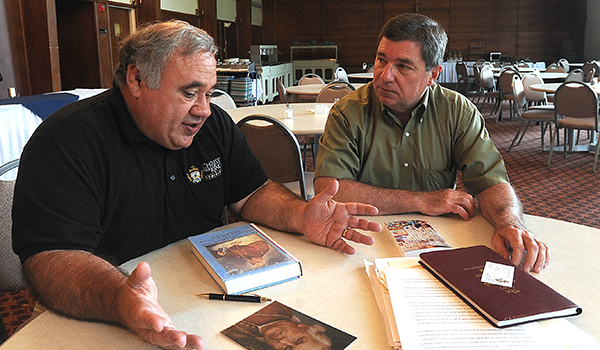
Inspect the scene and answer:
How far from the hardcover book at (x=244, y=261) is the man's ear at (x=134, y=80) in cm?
43

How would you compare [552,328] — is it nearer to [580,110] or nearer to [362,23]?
[580,110]

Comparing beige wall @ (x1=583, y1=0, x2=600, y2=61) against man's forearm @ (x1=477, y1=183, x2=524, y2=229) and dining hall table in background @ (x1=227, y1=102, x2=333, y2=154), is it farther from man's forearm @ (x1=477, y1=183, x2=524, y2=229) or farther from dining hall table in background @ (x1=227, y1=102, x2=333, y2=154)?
man's forearm @ (x1=477, y1=183, x2=524, y2=229)

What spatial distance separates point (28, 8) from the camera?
6340 mm

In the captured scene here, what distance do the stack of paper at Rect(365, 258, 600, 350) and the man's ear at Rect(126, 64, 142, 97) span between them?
0.82 m

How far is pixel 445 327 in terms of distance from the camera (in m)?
0.86

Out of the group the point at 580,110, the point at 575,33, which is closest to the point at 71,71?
the point at 580,110

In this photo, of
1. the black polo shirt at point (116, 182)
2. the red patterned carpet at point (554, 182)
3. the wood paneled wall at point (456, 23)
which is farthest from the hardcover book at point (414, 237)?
the wood paneled wall at point (456, 23)

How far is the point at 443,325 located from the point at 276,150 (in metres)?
1.77

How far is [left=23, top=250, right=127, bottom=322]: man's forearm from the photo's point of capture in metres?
0.93

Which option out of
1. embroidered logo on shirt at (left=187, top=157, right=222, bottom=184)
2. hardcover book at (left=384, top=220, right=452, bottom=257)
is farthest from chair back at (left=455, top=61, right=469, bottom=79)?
embroidered logo on shirt at (left=187, top=157, right=222, bottom=184)

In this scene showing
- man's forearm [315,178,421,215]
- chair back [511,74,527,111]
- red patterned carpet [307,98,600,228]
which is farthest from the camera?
chair back [511,74,527,111]

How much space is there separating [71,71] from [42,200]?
8025 mm

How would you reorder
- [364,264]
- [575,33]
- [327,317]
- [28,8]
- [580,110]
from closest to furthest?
[327,317] → [364,264] → [580,110] → [28,8] → [575,33]

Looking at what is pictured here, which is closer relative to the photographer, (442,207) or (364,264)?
(364,264)
